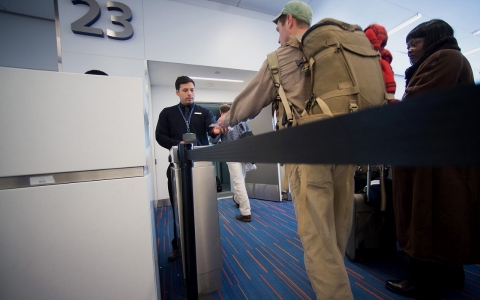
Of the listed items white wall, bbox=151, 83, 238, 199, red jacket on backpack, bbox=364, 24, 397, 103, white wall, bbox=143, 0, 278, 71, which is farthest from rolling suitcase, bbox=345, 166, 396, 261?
white wall, bbox=151, 83, 238, 199

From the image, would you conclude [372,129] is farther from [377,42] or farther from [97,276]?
[377,42]

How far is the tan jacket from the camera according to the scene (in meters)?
0.98

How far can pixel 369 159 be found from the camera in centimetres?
22

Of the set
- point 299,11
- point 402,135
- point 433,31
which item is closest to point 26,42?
point 299,11

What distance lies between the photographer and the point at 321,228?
0.89 metres

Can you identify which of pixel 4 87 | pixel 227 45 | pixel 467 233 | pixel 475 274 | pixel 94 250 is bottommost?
pixel 475 274

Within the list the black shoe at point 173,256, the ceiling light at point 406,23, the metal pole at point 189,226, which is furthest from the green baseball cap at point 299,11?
the ceiling light at point 406,23

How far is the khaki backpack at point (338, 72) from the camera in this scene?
850mm

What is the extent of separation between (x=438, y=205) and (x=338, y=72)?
34.4 inches

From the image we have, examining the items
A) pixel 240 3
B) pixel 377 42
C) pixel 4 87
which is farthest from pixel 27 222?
pixel 240 3

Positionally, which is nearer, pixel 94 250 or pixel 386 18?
pixel 94 250

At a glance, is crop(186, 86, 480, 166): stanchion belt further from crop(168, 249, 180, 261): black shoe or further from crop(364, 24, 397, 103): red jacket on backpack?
crop(168, 249, 180, 261): black shoe

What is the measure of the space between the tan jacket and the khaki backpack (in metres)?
Answer: 0.06

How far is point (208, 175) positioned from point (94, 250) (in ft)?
2.24
